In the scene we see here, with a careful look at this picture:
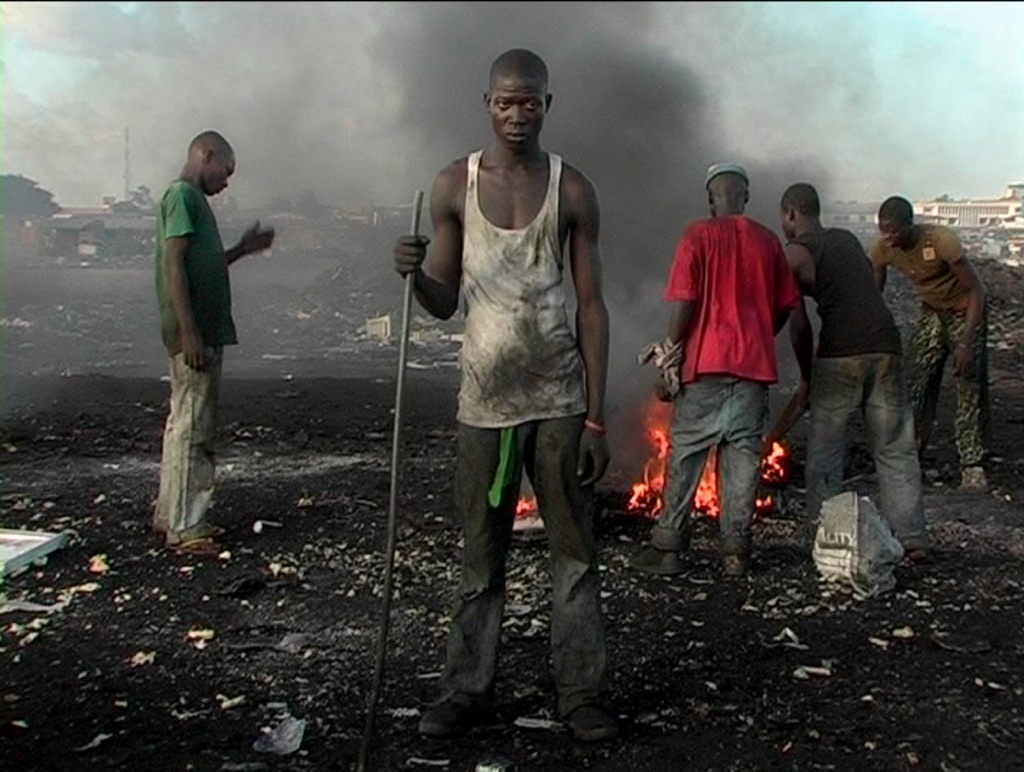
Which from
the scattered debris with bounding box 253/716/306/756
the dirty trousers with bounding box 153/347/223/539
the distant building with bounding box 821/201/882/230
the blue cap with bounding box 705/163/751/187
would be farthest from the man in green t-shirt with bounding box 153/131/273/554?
the distant building with bounding box 821/201/882/230

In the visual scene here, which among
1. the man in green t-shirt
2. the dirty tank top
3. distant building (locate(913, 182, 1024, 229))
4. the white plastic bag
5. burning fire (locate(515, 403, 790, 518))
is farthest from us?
distant building (locate(913, 182, 1024, 229))

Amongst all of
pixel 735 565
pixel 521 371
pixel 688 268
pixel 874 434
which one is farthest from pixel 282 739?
pixel 874 434

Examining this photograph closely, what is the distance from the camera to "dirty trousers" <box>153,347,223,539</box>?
229 inches

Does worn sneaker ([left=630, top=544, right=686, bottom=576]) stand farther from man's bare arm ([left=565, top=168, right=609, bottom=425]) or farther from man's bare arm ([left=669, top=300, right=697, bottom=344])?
man's bare arm ([left=565, top=168, right=609, bottom=425])

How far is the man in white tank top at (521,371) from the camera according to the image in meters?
3.55

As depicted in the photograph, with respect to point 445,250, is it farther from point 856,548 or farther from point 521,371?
point 856,548

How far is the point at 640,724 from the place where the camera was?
148 inches

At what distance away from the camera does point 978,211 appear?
729 inches

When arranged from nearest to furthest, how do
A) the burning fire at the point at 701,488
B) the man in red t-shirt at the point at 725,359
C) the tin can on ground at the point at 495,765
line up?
the tin can on ground at the point at 495,765 → the man in red t-shirt at the point at 725,359 → the burning fire at the point at 701,488

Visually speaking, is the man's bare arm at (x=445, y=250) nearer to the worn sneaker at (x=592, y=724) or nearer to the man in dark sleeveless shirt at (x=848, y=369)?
the worn sneaker at (x=592, y=724)

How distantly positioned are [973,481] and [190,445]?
5176 millimetres

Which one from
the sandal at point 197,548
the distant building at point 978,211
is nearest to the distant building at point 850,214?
the distant building at point 978,211

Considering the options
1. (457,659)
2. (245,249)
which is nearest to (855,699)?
(457,659)

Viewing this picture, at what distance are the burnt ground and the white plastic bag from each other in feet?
0.33
